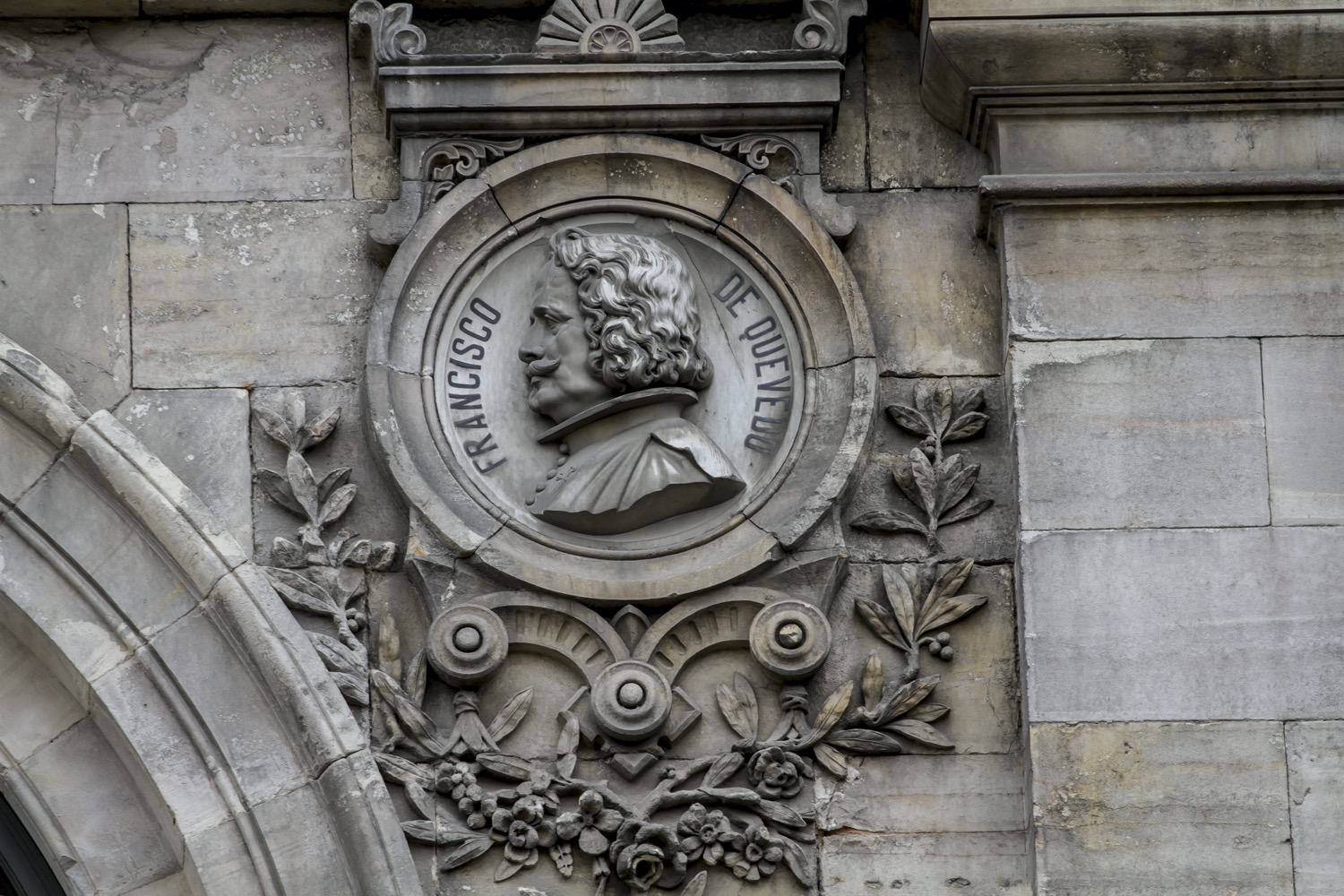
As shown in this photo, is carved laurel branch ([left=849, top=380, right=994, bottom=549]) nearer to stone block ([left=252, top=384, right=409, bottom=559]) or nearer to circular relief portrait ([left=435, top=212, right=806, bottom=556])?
circular relief portrait ([left=435, top=212, right=806, bottom=556])

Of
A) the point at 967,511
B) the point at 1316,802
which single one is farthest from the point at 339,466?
the point at 1316,802

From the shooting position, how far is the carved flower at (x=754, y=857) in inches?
285

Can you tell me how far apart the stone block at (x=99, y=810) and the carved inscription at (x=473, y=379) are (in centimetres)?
149

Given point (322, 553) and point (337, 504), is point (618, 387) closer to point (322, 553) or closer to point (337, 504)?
point (337, 504)

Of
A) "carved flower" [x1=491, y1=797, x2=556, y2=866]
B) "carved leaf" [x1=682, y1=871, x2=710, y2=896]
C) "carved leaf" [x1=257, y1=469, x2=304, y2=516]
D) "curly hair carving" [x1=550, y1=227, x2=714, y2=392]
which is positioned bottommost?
"carved leaf" [x1=682, y1=871, x2=710, y2=896]

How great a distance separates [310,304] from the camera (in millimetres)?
7840

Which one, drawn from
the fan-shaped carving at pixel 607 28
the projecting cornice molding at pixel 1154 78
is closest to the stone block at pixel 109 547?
the fan-shaped carving at pixel 607 28

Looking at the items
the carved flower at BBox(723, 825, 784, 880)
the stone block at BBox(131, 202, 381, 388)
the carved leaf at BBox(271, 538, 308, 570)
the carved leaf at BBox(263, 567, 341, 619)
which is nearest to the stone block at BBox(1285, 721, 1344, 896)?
the carved flower at BBox(723, 825, 784, 880)

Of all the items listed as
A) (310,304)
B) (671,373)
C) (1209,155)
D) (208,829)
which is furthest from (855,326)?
(208,829)

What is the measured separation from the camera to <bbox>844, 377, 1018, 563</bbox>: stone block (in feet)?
25.0

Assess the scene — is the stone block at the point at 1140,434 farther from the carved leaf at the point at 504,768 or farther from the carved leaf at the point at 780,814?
the carved leaf at the point at 504,768

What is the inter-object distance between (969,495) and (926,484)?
15cm

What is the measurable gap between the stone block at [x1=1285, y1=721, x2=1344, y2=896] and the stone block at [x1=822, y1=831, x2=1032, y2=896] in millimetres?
801

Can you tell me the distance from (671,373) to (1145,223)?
5.25 feet
